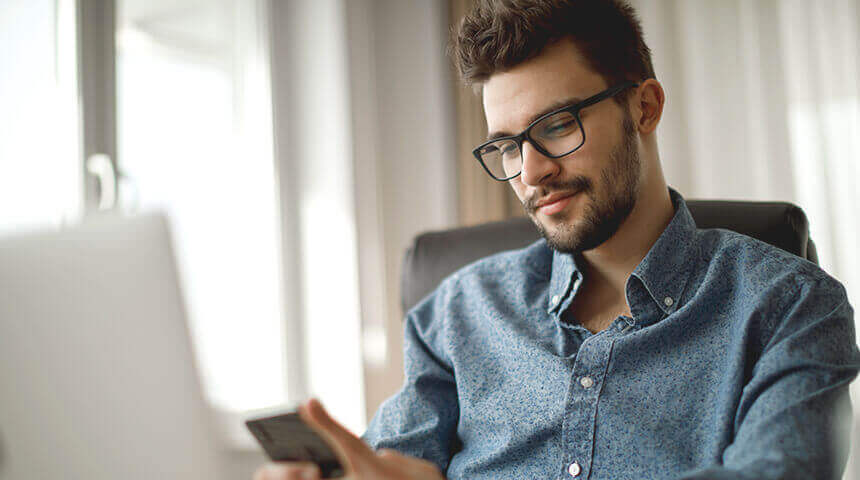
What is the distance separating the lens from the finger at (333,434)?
571 millimetres

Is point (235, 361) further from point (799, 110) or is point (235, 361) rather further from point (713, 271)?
point (799, 110)

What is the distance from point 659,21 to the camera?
7.66 ft

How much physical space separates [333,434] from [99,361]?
0.28 metres

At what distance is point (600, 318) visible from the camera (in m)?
1.05

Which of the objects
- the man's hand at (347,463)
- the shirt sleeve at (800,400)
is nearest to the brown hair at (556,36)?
the shirt sleeve at (800,400)

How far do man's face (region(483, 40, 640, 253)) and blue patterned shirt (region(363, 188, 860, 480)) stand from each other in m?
0.08

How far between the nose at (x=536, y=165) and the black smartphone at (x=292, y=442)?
0.58 meters

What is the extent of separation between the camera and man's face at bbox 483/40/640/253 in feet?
3.30

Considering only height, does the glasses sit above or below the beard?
above

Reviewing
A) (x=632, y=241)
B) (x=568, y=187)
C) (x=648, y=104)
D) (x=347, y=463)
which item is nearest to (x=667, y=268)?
(x=632, y=241)

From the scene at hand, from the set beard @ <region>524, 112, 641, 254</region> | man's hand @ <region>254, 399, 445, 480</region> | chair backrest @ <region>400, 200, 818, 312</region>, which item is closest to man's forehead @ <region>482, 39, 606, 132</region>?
beard @ <region>524, 112, 641, 254</region>

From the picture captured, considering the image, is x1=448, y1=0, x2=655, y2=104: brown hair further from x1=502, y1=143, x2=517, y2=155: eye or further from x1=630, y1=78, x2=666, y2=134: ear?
x1=502, y1=143, x2=517, y2=155: eye

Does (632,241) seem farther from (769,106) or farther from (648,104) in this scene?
(769,106)

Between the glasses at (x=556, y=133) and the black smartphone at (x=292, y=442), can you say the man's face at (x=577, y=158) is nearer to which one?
the glasses at (x=556, y=133)
